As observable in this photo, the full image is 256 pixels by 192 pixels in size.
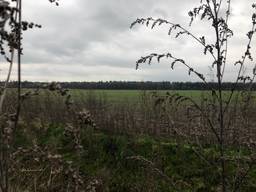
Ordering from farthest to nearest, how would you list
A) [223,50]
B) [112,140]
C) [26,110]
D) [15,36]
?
1. [26,110]
2. [112,140]
3. [223,50]
4. [15,36]

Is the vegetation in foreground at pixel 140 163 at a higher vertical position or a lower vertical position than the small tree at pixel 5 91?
lower

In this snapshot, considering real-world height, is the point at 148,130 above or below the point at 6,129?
below

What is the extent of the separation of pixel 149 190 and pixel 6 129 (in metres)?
8.38

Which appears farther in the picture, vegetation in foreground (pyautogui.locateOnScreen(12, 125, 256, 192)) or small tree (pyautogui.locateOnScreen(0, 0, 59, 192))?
vegetation in foreground (pyautogui.locateOnScreen(12, 125, 256, 192))

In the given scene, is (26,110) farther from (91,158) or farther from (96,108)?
(91,158)

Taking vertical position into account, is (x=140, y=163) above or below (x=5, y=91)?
below

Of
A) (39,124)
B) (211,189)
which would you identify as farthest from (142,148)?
(39,124)

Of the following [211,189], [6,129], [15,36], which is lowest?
[211,189]

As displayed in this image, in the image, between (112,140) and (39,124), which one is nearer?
(112,140)

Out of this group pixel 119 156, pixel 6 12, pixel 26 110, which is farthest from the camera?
Result: pixel 26 110

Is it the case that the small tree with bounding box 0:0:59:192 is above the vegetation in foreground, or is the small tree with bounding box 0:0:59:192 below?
above

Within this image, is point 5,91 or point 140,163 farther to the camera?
point 140,163

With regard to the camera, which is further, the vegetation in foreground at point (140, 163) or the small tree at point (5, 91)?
the vegetation in foreground at point (140, 163)

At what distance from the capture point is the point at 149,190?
10508mm
